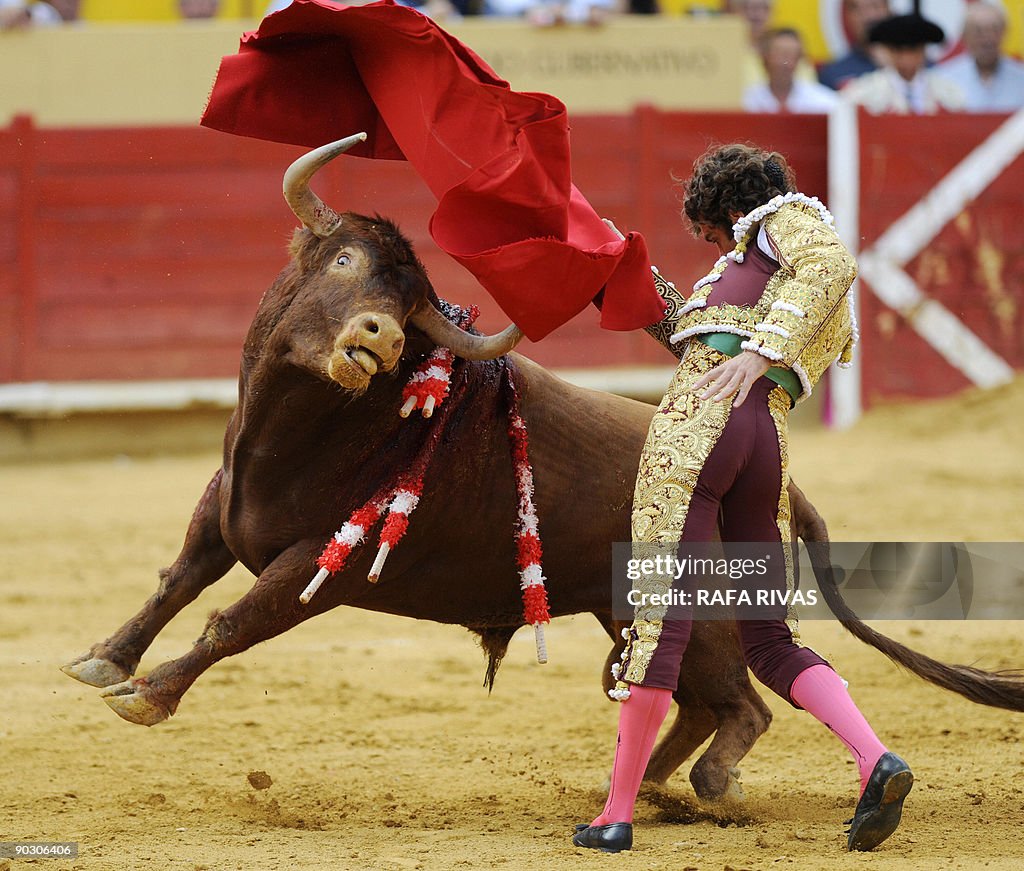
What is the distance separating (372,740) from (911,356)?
19.8ft

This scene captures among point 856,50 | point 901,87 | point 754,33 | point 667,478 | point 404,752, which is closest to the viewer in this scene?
point 667,478

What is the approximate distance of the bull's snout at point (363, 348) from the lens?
2.98 meters

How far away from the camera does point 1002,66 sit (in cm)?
988

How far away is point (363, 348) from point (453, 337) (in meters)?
0.30

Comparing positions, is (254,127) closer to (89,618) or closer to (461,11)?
(89,618)

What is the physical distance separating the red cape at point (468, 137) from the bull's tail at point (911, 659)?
0.78 meters

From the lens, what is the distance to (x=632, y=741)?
299 cm

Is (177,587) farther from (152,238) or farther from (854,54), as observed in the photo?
(854,54)

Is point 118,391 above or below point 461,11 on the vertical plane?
below

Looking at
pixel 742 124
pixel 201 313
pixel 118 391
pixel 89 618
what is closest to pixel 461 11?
pixel 742 124

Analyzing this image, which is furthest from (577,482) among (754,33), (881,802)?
(754,33)

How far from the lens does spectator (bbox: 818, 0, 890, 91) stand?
32.3 ft

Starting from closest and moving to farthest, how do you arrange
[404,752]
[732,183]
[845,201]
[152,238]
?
Result: [732,183], [404,752], [152,238], [845,201]

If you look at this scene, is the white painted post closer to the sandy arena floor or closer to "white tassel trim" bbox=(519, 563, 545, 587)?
the sandy arena floor
